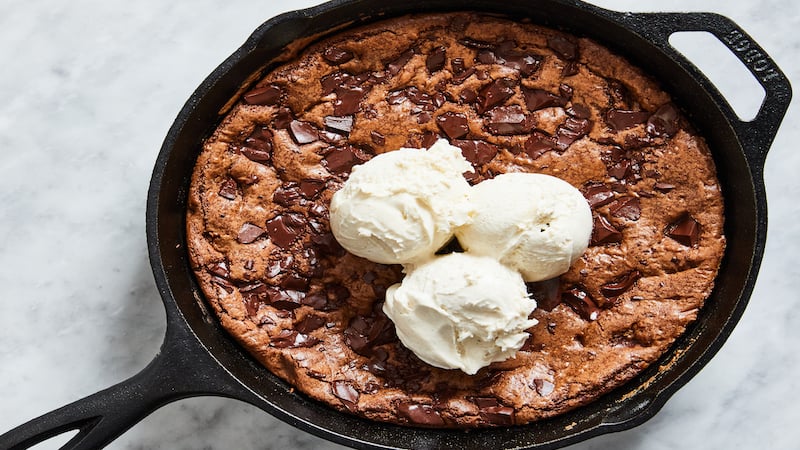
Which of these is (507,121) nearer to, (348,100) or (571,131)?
(571,131)

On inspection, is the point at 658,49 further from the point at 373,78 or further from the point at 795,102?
the point at 373,78

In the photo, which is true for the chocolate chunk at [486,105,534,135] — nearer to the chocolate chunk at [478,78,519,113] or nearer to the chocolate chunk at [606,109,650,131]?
the chocolate chunk at [478,78,519,113]

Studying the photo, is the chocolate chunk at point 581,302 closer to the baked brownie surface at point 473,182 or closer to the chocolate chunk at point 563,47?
the baked brownie surface at point 473,182

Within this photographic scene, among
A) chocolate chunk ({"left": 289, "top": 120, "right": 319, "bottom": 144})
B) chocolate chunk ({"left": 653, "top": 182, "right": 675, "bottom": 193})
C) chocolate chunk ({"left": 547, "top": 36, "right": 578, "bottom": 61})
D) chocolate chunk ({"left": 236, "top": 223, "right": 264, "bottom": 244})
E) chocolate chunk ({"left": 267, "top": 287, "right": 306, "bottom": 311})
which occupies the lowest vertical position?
chocolate chunk ({"left": 267, "top": 287, "right": 306, "bottom": 311})

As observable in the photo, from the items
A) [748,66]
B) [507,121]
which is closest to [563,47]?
[507,121]

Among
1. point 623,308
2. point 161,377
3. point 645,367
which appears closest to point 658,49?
point 623,308

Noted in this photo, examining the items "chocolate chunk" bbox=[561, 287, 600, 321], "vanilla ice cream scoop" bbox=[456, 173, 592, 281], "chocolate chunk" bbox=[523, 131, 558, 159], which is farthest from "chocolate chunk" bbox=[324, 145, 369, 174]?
"chocolate chunk" bbox=[561, 287, 600, 321]

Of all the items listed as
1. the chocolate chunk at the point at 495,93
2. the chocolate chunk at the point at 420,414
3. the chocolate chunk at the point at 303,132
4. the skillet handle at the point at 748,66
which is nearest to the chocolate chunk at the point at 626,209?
the skillet handle at the point at 748,66

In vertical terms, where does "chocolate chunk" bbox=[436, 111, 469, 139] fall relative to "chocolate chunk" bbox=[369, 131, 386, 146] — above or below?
above
